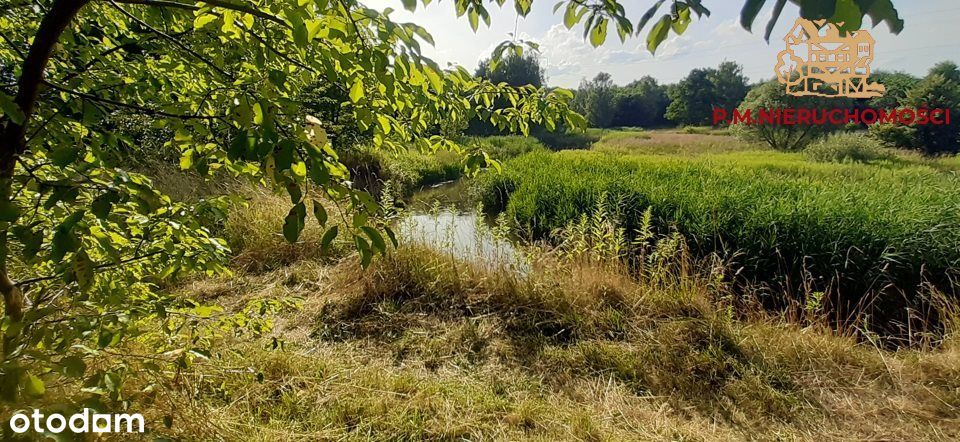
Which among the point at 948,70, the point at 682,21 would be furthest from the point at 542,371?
the point at 948,70

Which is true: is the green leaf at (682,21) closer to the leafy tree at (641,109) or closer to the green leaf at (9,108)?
the green leaf at (9,108)

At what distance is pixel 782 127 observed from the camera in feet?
76.0

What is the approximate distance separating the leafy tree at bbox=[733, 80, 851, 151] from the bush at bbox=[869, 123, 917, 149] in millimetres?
2154

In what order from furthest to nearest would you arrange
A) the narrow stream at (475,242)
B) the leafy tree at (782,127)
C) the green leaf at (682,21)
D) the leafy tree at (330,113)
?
the leafy tree at (782,127), the narrow stream at (475,242), the leafy tree at (330,113), the green leaf at (682,21)

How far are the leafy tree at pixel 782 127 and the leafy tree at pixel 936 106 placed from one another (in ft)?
12.8

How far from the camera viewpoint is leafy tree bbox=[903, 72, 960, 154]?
22.6 metres

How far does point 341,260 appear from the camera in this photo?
4129 mm

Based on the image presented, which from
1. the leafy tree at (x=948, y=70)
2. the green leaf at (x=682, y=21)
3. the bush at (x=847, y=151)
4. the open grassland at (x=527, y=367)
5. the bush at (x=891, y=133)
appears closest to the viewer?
the green leaf at (x=682, y=21)

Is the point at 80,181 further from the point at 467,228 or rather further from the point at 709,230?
the point at 467,228

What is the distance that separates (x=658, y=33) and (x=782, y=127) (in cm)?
2820

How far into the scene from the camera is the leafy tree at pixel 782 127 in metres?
23.1

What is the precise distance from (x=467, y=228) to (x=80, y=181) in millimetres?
7225

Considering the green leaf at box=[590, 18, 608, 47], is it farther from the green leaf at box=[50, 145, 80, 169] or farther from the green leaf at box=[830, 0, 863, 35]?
the green leaf at box=[50, 145, 80, 169]

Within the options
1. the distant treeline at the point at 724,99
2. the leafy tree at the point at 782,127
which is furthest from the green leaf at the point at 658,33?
the leafy tree at the point at 782,127
